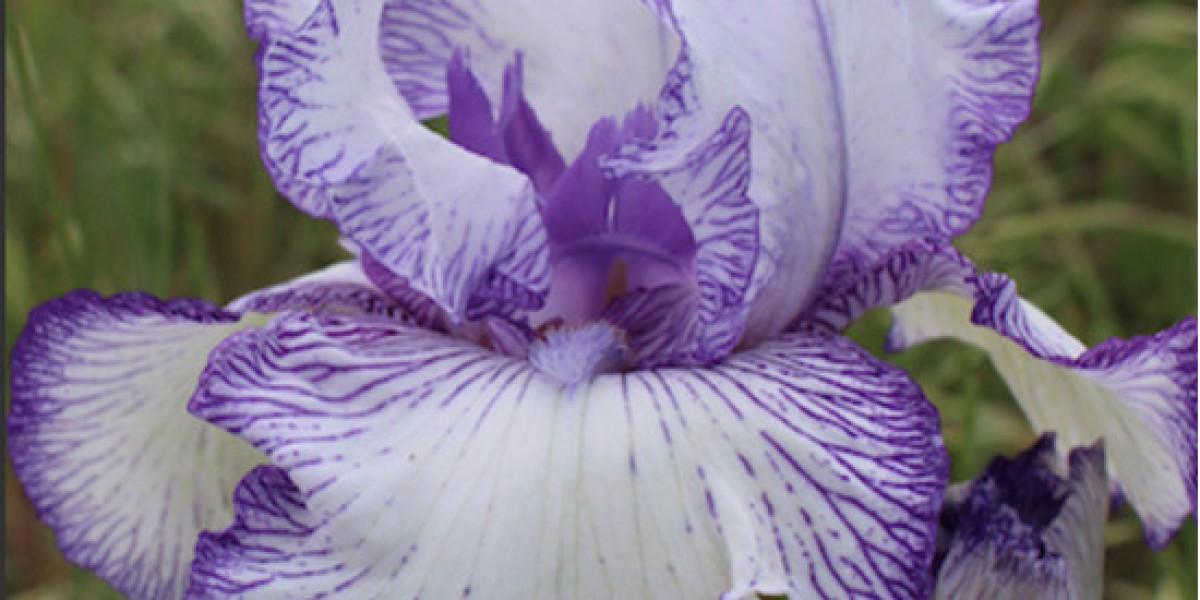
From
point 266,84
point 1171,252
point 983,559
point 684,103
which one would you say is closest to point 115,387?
point 266,84

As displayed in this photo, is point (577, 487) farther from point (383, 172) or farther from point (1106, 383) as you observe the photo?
point (1106, 383)

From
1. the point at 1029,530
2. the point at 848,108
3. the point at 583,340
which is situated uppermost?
the point at 848,108

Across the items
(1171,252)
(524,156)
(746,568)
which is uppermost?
(524,156)

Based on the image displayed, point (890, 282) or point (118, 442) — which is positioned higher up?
point (890, 282)

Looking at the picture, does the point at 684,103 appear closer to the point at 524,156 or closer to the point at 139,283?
the point at 524,156

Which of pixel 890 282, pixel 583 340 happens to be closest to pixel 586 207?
pixel 583 340

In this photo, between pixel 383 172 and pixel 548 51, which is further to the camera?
A: pixel 548 51
